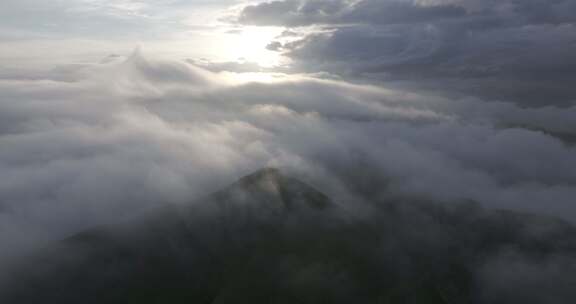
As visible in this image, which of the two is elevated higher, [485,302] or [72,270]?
[72,270]

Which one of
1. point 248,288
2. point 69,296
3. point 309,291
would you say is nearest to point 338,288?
point 309,291

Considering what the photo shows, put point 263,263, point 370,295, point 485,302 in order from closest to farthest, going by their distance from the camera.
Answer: point 370,295, point 485,302, point 263,263

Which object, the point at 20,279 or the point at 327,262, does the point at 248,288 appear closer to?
the point at 327,262

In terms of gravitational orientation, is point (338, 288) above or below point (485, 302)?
above

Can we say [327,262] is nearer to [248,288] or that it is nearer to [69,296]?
[248,288]

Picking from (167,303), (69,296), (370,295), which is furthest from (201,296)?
(370,295)

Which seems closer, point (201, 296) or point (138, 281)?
point (201, 296)

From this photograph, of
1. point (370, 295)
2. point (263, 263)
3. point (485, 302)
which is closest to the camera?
point (370, 295)

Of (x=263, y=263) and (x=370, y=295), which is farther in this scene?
(x=263, y=263)
